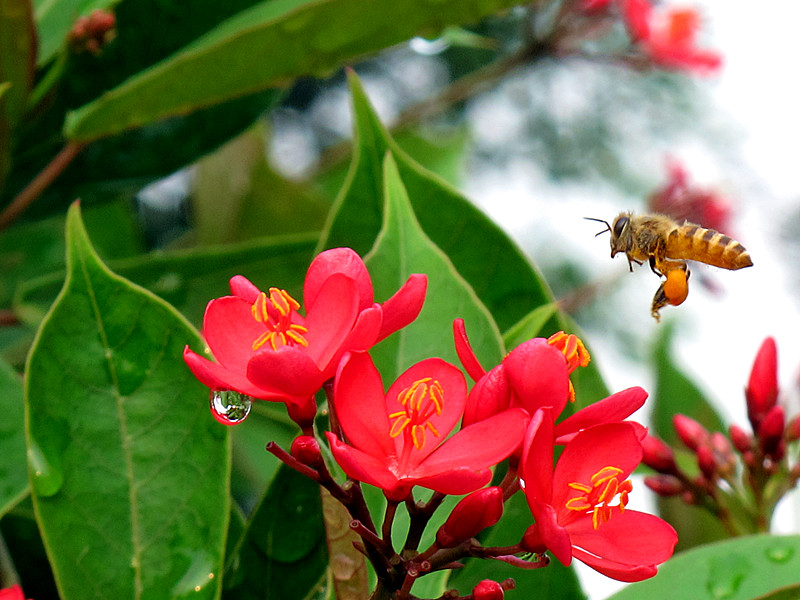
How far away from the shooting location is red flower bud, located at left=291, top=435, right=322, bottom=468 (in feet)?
2.49

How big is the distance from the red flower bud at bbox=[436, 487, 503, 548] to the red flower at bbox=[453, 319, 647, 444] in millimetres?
92

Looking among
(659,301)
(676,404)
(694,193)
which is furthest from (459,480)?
(694,193)

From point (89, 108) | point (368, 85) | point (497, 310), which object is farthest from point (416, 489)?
point (368, 85)

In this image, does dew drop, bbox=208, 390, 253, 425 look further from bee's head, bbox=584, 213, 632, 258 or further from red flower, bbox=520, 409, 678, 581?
bee's head, bbox=584, 213, 632, 258

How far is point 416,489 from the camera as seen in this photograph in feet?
3.29

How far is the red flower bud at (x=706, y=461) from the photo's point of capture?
1.46 m

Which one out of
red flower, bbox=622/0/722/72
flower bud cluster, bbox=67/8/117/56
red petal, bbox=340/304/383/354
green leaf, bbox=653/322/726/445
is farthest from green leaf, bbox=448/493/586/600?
red flower, bbox=622/0/722/72

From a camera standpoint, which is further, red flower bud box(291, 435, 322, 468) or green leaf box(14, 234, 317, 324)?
green leaf box(14, 234, 317, 324)

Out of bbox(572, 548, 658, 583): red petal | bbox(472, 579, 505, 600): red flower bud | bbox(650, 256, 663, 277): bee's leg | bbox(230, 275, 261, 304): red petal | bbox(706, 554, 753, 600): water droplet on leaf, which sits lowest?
bbox(650, 256, 663, 277): bee's leg

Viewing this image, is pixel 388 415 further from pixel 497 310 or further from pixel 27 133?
pixel 27 133

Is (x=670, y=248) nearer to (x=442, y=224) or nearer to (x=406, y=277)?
(x=442, y=224)

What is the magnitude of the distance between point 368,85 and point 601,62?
5.67ft

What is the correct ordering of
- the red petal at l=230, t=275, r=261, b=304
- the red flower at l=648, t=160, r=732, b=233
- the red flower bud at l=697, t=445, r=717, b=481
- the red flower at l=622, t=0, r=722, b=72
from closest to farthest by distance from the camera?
1. the red petal at l=230, t=275, r=261, b=304
2. the red flower bud at l=697, t=445, r=717, b=481
3. the red flower at l=648, t=160, r=732, b=233
4. the red flower at l=622, t=0, r=722, b=72

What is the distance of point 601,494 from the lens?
2.64 ft
